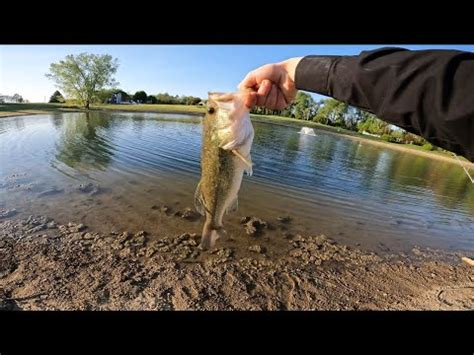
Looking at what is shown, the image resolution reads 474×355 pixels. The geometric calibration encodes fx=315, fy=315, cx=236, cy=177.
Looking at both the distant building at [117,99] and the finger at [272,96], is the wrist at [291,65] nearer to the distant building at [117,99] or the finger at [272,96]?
the finger at [272,96]

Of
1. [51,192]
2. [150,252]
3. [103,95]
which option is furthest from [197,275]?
[103,95]

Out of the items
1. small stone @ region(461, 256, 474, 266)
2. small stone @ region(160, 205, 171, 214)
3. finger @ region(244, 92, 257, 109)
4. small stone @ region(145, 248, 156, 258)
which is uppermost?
finger @ region(244, 92, 257, 109)

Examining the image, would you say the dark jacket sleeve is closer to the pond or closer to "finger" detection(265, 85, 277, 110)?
"finger" detection(265, 85, 277, 110)

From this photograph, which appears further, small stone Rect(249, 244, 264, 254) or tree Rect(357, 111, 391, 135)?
tree Rect(357, 111, 391, 135)

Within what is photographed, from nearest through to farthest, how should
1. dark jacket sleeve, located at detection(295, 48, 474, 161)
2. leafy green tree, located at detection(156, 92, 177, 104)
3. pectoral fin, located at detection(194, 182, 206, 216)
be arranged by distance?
dark jacket sleeve, located at detection(295, 48, 474, 161) → pectoral fin, located at detection(194, 182, 206, 216) → leafy green tree, located at detection(156, 92, 177, 104)

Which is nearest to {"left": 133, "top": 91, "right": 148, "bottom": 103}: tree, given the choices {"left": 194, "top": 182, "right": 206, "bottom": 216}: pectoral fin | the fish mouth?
{"left": 194, "top": 182, "right": 206, "bottom": 216}: pectoral fin

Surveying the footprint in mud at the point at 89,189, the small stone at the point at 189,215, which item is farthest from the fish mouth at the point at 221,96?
the footprint in mud at the point at 89,189

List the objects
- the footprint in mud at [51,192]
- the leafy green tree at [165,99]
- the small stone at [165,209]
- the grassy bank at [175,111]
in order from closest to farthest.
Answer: the small stone at [165,209], the footprint in mud at [51,192], the grassy bank at [175,111], the leafy green tree at [165,99]

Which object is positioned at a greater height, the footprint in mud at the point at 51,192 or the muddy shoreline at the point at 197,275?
the footprint in mud at the point at 51,192
